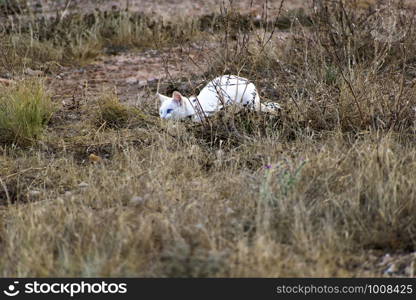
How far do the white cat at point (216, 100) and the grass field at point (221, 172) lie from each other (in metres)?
0.10

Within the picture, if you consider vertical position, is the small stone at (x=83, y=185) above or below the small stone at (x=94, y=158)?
above

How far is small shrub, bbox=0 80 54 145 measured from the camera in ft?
14.5

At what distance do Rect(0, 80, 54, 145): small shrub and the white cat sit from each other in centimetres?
81

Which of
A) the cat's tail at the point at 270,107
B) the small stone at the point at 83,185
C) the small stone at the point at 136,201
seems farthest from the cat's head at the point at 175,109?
the small stone at the point at 136,201

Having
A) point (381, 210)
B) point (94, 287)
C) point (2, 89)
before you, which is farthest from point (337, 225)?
point (2, 89)

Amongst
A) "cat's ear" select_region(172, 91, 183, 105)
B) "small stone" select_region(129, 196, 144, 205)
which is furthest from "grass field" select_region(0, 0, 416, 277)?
"cat's ear" select_region(172, 91, 183, 105)

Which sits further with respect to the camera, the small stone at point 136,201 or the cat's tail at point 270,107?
the cat's tail at point 270,107

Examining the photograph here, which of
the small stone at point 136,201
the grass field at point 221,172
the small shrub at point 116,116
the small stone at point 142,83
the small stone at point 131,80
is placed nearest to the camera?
the grass field at point 221,172

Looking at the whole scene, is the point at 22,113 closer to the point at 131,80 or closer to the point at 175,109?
the point at 175,109

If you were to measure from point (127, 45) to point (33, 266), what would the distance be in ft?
14.8

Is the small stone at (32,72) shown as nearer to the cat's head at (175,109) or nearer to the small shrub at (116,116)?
the small shrub at (116,116)

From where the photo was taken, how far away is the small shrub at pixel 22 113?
4.41m

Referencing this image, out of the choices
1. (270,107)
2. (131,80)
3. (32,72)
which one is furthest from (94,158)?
(32,72)

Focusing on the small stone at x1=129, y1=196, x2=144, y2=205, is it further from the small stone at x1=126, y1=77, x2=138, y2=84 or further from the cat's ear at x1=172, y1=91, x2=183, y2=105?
the small stone at x1=126, y1=77, x2=138, y2=84
